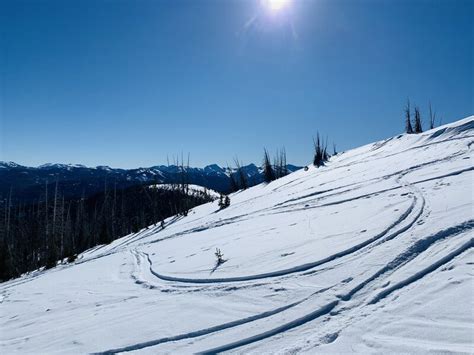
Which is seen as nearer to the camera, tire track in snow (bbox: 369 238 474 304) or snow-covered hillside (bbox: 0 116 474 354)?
snow-covered hillside (bbox: 0 116 474 354)

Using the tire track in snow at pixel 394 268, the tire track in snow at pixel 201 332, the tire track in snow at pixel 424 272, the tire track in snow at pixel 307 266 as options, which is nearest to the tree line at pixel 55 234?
the tire track in snow at pixel 307 266

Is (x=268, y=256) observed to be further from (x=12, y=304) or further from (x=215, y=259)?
(x=12, y=304)

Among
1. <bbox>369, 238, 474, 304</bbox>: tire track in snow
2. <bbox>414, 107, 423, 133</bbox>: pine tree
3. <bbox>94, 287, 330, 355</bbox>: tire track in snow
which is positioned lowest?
<bbox>94, 287, 330, 355</bbox>: tire track in snow

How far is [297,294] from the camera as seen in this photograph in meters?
4.41

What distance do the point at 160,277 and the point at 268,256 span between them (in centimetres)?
263

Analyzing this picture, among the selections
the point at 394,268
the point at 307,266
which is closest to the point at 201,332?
the point at 307,266

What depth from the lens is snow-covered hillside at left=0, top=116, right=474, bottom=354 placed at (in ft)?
10.8

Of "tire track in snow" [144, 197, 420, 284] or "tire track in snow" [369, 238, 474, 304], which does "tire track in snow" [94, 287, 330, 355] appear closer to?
"tire track in snow" [369, 238, 474, 304]

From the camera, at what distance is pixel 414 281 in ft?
13.3

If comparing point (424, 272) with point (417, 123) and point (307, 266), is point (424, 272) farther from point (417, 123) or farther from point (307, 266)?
point (417, 123)

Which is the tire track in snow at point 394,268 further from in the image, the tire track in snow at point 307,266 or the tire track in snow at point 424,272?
the tire track in snow at point 307,266

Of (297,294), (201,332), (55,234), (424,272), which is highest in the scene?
(55,234)

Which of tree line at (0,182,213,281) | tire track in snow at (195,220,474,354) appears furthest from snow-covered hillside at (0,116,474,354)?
tree line at (0,182,213,281)

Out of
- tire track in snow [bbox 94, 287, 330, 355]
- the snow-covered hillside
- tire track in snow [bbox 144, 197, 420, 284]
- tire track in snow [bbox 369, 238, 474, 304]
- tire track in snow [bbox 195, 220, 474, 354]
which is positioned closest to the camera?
the snow-covered hillside
